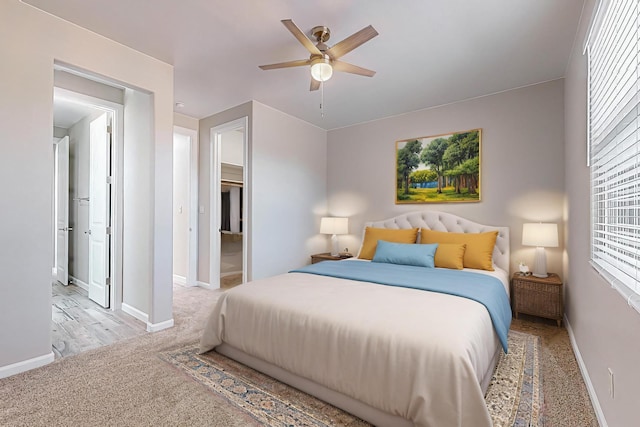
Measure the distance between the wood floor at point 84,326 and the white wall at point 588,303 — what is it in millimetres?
3433

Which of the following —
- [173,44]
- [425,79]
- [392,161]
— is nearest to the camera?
[173,44]

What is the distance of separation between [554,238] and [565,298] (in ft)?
2.10

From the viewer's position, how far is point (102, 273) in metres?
3.64

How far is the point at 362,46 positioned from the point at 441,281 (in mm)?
2097

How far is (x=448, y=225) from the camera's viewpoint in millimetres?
3893

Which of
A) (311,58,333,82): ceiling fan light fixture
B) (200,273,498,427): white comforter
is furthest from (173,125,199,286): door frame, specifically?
(311,58,333,82): ceiling fan light fixture

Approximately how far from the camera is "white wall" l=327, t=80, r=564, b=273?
330cm

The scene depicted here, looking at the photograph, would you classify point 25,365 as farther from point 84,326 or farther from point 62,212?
point 62,212

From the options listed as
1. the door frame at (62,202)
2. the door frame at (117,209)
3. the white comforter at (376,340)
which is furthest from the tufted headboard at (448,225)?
the door frame at (62,202)

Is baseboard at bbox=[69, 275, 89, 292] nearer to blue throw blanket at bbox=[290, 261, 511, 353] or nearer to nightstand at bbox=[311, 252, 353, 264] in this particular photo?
nightstand at bbox=[311, 252, 353, 264]

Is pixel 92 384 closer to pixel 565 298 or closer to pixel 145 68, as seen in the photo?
pixel 145 68

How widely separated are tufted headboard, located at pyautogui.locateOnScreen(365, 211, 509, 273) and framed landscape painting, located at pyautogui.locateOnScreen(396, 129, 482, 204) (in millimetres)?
220

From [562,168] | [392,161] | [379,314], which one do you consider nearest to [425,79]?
[392,161]

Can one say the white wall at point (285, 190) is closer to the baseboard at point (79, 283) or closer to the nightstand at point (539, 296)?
the baseboard at point (79, 283)
